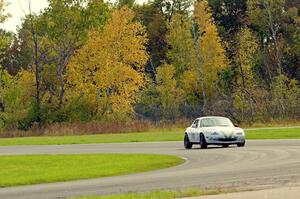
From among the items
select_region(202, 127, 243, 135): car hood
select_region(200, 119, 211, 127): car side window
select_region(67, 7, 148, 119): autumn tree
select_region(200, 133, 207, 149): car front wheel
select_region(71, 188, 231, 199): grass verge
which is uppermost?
select_region(67, 7, 148, 119): autumn tree

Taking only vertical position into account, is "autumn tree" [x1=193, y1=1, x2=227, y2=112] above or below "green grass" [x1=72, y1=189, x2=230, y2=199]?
above

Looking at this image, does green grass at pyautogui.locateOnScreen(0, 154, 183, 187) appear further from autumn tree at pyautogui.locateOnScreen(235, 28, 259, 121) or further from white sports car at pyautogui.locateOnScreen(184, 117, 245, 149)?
autumn tree at pyautogui.locateOnScreen(235, 28, 259, 121)

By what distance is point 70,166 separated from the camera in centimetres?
2664

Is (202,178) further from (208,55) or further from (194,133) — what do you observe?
(208,55)

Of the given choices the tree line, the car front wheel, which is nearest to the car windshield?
the car front wheel

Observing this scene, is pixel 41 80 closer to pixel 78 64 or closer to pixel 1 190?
pixel 78 64

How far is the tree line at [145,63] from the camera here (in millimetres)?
69438

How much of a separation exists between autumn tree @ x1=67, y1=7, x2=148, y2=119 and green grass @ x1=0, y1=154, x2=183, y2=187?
40953 millimetres

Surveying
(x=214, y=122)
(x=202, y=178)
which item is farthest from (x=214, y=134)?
(x=202, y=178)

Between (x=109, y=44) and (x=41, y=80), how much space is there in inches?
313

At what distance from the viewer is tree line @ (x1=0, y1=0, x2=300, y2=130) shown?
6944 cm

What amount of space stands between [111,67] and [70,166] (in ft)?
158

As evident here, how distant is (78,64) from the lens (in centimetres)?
7462

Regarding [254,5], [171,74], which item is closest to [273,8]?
[254,5]
